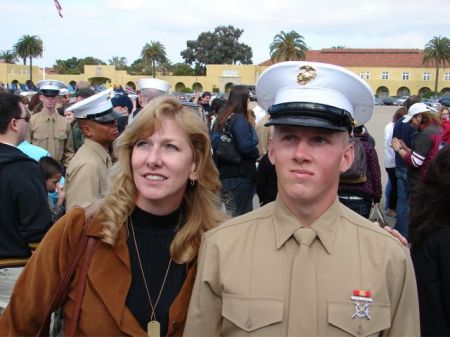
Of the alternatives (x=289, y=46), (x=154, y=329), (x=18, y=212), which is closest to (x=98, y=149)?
(x=18, y=212)

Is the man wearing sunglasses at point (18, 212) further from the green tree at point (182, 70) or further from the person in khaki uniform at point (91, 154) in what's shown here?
the green tree at point (182, 70)

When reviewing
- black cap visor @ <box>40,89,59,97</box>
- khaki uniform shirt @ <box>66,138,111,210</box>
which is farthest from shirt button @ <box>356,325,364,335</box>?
black cap visor @ <box>40,89,59,97</box>

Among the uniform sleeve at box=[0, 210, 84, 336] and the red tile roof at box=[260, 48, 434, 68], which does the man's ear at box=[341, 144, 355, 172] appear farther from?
the red tile roof at box=[260, 48, 434, 68]

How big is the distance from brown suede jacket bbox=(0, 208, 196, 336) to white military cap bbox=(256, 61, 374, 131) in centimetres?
88

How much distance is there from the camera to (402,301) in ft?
6.08

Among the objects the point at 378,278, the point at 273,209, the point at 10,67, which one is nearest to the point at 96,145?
the point at 273,209

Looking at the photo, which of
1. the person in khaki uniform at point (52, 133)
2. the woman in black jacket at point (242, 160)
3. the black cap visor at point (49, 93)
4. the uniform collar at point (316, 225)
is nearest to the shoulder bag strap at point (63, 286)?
the uniform collar at point (316, 225)

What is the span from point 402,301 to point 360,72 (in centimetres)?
8610

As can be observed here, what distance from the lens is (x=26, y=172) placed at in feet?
11.6

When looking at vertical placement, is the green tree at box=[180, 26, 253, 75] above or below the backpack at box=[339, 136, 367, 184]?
above

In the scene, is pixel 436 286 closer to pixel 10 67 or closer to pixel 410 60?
pixel 10 67

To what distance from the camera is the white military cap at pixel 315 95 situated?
75.3 inches

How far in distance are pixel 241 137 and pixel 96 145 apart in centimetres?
252

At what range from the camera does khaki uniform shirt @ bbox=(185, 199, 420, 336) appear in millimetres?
1828
